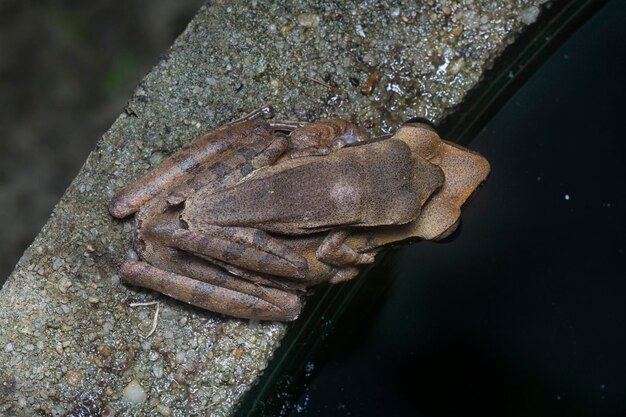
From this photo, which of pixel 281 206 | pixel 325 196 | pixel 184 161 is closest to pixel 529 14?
pixel 325 196

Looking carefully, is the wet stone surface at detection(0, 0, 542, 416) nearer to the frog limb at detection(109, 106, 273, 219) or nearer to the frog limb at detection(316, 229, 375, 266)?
the frog limb at detection(109, 106, 273, 219)

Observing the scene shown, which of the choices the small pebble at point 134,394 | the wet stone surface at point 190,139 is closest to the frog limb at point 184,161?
the wet stone surface at point 190,139

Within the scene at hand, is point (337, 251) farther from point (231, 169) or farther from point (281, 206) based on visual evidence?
point (231, 169)

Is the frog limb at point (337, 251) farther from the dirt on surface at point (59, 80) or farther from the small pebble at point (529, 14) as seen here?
the dirt on surface at point (59, 80)

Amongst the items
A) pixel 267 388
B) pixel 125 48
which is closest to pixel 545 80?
pixel 267 388

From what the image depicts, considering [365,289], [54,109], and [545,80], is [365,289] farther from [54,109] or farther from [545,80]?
[54,109]

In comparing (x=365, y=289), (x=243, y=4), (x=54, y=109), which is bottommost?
(x=54, y=109)

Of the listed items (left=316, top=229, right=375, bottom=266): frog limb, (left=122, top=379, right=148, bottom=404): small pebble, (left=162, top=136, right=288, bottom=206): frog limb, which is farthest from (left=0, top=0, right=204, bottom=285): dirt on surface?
(left=316, top=229, right=375, bottom=266): frog limb
